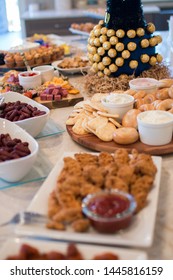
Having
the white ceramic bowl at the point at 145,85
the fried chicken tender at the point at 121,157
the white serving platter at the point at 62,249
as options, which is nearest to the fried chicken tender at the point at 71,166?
the fried chicken tender at the point at 121,157

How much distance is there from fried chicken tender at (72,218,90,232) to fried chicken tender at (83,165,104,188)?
12 centimetres

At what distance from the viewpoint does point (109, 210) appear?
2.50ft

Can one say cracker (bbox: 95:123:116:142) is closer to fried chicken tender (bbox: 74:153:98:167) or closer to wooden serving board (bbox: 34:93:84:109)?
fried chicken tender (bbox: 74:153:98:167)

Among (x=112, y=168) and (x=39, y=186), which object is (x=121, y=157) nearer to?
(x=112, y=168)

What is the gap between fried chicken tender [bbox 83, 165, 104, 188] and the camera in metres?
0.88

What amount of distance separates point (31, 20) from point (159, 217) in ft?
13.2

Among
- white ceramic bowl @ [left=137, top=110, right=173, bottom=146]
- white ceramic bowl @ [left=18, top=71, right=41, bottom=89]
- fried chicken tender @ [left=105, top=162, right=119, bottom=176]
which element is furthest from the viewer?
white ceramic bowl @ [left=18, top=71, right=41, bottom=89]

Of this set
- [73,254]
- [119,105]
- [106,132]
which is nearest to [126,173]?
[73,254]

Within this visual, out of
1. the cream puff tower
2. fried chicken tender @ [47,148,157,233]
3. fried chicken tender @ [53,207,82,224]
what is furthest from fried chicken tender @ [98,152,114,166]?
the cream puff tower

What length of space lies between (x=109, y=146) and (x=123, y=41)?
72cm

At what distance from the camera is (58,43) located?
114 inches

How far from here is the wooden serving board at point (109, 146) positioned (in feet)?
3.81

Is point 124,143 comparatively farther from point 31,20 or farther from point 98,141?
point 31,20
